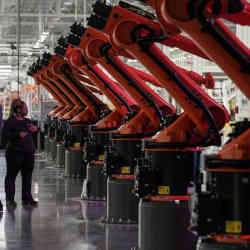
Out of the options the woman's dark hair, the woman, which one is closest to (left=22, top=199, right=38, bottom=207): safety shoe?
the woman

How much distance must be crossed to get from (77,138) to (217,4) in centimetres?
1082

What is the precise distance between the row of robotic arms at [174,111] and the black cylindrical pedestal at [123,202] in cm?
15

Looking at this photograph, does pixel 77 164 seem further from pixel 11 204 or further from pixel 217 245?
pixel 217 245

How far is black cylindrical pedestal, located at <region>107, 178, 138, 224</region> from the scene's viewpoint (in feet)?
30.3

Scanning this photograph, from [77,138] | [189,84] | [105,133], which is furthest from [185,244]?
[77,138]

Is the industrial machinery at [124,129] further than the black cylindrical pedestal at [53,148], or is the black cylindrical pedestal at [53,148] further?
the black cylindrical pedestal at [53,148]

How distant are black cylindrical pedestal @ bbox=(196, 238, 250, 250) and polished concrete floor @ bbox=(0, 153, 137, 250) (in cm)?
258

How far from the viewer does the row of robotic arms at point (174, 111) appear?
5.15 meters

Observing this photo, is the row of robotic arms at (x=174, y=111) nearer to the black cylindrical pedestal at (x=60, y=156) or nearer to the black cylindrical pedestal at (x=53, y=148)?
the black cylindrical pedestal at (x=60, y=156)

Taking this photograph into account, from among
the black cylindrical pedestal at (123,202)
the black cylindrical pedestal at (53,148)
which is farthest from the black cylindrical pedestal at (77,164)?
the black cylindrical pedestal at (123,202)

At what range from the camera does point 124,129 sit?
31.4 ft

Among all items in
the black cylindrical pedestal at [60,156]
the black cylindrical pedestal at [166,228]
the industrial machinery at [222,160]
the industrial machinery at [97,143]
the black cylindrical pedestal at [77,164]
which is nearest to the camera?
the industrial machinery at [222,160]

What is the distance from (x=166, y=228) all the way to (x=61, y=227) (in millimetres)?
2674

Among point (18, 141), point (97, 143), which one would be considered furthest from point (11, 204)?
point (97, 143)
